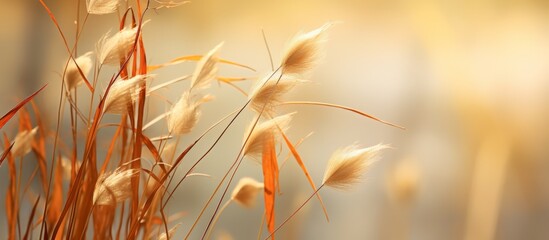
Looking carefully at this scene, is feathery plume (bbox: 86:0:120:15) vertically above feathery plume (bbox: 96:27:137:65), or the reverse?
feathery plume (bbox: 86:0:120:15)

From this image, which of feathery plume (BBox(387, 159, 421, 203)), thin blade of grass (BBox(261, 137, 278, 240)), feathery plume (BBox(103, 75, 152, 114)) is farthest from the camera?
feathery plume (BBox(387, 159, 421, 203))

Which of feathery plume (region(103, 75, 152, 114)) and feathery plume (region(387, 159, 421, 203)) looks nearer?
feathery plume (region(103, 75, 152, 114))

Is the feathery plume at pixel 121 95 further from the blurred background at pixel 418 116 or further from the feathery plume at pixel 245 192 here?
the blurred background at pixel 418 116

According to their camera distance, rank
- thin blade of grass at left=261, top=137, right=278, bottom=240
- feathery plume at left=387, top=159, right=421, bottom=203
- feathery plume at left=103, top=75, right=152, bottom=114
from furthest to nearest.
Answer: feathery plume at left=387, top=159, right=421, bottom=203
thin blade of grass at left=261, top=137, right=278, bottom=240
feathery plume at left=103, top=75, right=152, bottom=114

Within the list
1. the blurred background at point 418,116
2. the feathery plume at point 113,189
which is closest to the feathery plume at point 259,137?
the feathery plume at point 113,189

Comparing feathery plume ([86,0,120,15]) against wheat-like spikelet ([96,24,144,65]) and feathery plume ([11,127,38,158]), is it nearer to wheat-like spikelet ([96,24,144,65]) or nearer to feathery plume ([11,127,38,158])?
wheat-like spikelet ([96,24,144,65])

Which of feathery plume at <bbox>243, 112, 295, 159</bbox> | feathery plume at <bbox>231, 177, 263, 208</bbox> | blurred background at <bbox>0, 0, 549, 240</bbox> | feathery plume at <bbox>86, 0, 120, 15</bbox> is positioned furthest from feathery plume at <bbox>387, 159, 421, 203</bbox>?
feathery plume at <bbox>86, 0, 120, 15</bbox>

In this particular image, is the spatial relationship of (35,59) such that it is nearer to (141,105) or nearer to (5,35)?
(5,35)
